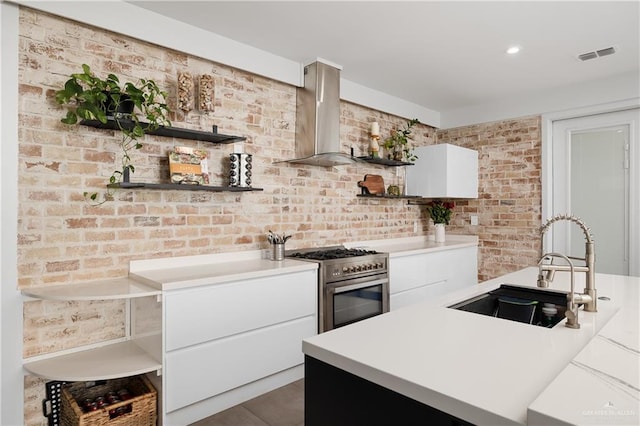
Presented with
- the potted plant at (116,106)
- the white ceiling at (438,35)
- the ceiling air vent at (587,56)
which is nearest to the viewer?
the potted plant at (116,106)

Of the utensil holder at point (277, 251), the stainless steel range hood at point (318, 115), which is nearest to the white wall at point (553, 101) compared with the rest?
the stainless steel range hood at point (318, 115)

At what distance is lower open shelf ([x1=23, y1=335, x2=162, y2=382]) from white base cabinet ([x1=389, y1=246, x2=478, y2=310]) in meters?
2.27

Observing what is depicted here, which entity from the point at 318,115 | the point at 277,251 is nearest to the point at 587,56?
the point at 318,115

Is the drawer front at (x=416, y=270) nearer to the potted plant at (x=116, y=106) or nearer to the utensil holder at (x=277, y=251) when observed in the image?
the utensil holder at (x=277, y=251)

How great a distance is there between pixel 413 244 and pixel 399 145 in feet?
4.02

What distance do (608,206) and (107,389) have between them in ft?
16.0

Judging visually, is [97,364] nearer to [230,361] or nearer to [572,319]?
[230,361]

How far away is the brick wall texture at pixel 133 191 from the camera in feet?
7.22

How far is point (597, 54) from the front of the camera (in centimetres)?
333

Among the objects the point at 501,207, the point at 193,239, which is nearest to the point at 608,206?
the point at 501,207

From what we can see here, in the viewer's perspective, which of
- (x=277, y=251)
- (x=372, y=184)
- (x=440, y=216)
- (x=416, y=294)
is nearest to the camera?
(x=277, y=251)

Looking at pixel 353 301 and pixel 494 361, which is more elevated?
pixel 494 361

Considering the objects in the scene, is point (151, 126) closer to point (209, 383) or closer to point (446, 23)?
point (209, 383)

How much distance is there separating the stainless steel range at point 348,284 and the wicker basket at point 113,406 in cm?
127
